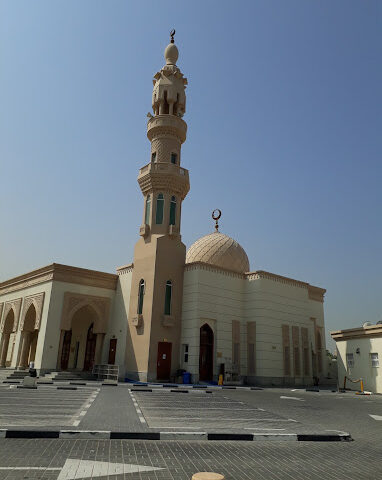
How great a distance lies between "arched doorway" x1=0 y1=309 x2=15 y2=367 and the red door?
13.5 meters

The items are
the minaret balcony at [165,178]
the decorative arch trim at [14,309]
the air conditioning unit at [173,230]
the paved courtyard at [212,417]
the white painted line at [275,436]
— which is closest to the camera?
the white painted line at [275,436]

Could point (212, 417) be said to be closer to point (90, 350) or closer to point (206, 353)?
point (206, 353)

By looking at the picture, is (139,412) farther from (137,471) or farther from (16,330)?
(16,330)

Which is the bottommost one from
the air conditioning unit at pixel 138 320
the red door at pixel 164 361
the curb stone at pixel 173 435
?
the curb stone at pixel 173 435

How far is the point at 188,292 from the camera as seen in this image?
24312mm

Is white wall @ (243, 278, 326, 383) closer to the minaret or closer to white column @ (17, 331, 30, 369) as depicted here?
the minaret

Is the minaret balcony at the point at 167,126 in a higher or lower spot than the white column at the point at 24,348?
higher

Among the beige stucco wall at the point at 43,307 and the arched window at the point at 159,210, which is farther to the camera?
the arched window at the point at 159,210

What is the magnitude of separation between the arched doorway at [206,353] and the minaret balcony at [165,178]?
892 centimetres

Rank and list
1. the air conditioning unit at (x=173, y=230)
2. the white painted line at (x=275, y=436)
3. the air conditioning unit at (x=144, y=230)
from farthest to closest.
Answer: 1. the air conditioning unit at (x=144, y=230)
2. the air conditioning unit at (x=173, y=230)
3. the white painted line at (x=275, y=436)

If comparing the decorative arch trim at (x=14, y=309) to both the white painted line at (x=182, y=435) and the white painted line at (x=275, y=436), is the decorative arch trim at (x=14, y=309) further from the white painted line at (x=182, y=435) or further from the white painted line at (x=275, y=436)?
the white painted line at (x=275, y=436)

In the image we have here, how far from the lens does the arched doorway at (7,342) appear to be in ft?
97.3

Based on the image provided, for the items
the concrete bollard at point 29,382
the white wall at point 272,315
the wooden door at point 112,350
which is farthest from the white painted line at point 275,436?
the wooden door at point 112,350

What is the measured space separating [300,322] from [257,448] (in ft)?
72.6
